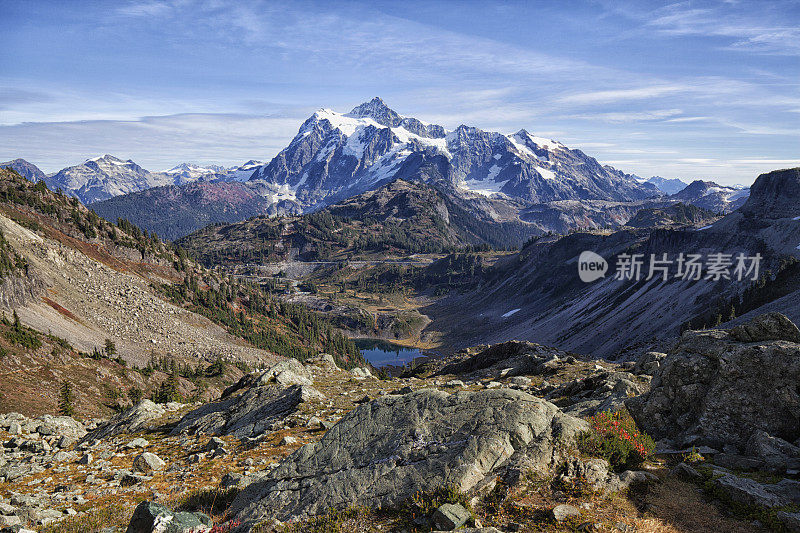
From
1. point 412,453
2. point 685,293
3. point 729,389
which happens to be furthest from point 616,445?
point 685,293

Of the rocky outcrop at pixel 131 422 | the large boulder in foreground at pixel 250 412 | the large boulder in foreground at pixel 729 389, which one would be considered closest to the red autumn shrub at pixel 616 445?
the large boulder in foreground at pixel 729 389

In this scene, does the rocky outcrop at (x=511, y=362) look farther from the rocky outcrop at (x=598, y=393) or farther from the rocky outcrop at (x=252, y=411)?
the rocky outcrop at (x=252, y=411)

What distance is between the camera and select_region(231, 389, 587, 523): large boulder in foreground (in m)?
11.7

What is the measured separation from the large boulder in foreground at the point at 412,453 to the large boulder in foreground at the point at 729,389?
20.6 ft

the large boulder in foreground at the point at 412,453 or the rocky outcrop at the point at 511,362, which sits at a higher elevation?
the large boulder in foreground at the point at 412,453

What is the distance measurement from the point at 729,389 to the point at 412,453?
1280cm

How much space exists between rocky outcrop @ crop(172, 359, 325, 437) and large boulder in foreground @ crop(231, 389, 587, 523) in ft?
39.1

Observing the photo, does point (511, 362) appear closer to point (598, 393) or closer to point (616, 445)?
point (598, 393)

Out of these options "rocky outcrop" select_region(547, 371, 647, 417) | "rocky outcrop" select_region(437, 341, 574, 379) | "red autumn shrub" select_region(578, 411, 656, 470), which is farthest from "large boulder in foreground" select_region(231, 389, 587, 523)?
"rocky outcrop" select_region(437, 341, 574, 379)

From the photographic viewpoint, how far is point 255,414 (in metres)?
27.4

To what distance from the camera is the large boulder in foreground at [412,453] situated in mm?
11695

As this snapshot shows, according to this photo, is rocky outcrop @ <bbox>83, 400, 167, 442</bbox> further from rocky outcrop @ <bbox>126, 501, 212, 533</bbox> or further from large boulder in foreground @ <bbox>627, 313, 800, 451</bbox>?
large boulder in foreground @ <bbox>627, 313, 800, 451</bbox>

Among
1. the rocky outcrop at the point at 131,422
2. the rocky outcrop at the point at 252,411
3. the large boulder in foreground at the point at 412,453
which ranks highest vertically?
the large boulder in foreground at the point at 412,453

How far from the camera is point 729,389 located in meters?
15.6
